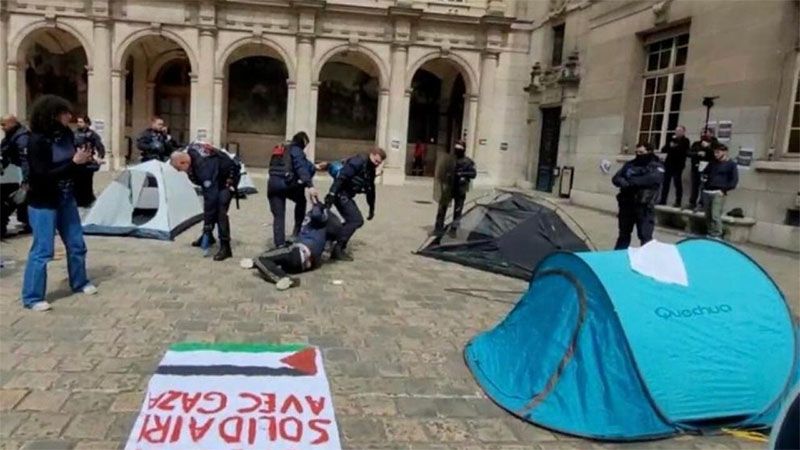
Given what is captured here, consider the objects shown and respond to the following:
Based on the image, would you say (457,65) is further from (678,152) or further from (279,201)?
(279,201)

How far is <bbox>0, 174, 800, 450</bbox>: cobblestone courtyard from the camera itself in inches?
137

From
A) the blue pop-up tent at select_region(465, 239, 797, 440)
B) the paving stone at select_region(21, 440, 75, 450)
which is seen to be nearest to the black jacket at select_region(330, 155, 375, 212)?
the blue pop-up tent at select_region(465, 239, 797, 440)

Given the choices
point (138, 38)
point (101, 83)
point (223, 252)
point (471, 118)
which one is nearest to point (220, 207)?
point (223, 252)

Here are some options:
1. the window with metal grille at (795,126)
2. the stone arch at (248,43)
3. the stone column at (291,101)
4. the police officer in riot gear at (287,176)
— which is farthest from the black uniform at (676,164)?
the stone arch at (248,43)

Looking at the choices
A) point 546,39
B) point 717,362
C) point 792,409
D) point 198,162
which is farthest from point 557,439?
point 546,39

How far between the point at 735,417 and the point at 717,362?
0.43 metres

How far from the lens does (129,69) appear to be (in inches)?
1027

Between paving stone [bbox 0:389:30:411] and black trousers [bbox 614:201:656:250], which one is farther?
black trousers [bbox 614:201:656:250]

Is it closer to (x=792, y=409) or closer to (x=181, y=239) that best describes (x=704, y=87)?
(x=181, y=239)

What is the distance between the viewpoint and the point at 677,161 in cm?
1336

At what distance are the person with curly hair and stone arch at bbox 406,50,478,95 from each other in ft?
61.1

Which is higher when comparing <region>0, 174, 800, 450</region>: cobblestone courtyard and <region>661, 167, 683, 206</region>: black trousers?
<region>661, 167, 683, 206</region>: black trousers

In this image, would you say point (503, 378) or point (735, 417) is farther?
point (503, 378)

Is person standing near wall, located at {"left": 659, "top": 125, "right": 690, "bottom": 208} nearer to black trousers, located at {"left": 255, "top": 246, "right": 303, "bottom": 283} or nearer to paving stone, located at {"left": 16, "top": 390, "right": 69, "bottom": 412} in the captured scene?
black trousers, located at {"left": 255, "top": 246, "right": 303, "bottom": 283}
